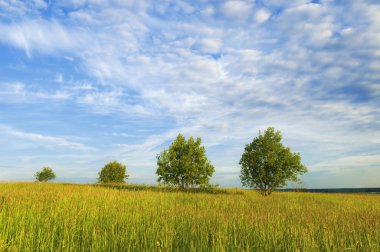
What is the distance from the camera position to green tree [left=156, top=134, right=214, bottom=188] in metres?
33.5

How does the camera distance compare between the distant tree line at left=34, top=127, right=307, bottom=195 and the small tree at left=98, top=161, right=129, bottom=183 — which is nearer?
the distant tree line at left=34, top=127, right=307, bottom=195

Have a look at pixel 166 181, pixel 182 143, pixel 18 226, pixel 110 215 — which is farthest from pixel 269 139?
pixel 18 226

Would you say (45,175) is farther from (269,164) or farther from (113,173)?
(269,164)

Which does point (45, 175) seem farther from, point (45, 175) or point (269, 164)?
point (269, 164)

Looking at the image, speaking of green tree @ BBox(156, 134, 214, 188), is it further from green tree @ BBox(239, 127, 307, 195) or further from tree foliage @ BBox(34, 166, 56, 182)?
tree foliage @ BBox(34, 166, 56, 182)

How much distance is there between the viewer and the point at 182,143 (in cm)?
3538

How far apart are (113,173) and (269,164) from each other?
38940mm

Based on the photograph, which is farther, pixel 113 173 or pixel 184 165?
pixel 113 173

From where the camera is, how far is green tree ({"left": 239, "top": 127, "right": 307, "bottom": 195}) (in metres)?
32.3

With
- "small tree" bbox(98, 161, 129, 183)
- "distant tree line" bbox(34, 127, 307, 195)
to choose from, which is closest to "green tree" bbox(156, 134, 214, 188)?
"distant tree line" bbox(34, 127, 307, 195)

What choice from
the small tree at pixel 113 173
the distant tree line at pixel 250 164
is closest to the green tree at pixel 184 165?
the distant tree line at pixel 250 164

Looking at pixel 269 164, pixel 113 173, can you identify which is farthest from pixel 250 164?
pixel 113 173

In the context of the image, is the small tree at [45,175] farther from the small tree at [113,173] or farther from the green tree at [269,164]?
the green tree at [269,164]

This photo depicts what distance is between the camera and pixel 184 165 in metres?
33.2
